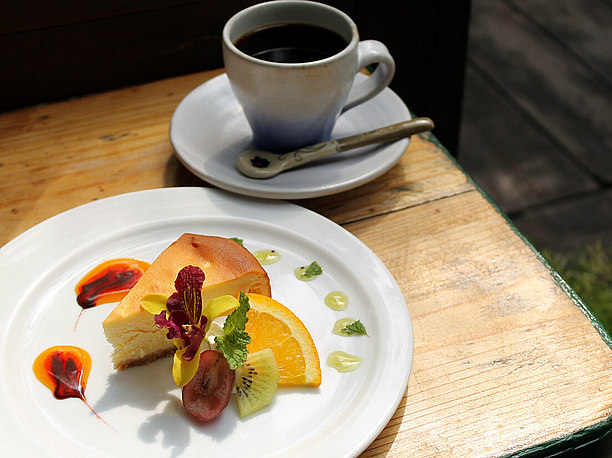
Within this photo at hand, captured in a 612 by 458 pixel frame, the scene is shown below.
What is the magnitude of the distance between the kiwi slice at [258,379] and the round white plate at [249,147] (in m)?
0.34

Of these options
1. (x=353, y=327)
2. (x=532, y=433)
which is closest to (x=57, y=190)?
(x=353, y=327)

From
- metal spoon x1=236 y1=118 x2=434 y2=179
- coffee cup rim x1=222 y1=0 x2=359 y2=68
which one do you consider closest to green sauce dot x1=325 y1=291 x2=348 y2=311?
metal spoon x1=236 y1=118 x2=434 y2=179

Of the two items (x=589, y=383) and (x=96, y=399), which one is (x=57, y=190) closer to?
(x=96, y=399)

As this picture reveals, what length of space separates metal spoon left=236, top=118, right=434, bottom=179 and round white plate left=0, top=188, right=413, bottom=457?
0.06 metres

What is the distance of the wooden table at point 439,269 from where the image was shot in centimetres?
79

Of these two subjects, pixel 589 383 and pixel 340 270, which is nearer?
pixel 589 383

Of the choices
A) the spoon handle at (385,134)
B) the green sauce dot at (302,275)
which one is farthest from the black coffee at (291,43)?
the green sauce dot at (302,275)

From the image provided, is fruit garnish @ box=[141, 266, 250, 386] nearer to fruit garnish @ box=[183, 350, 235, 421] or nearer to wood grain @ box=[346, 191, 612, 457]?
fruit garnish @ box=[183, 350, 235, 421]

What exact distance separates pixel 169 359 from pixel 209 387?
10cm

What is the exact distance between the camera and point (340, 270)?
0.94 meters

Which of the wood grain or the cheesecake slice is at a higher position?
the cheesecake slice

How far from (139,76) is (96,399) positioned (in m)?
0.97

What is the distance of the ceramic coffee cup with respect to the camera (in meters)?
1.04

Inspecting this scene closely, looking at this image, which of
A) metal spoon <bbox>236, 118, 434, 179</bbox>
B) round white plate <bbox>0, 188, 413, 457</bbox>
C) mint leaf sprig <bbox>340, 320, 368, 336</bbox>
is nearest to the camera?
round white plate <bbox>0, 188, 413, 457</bbox>
